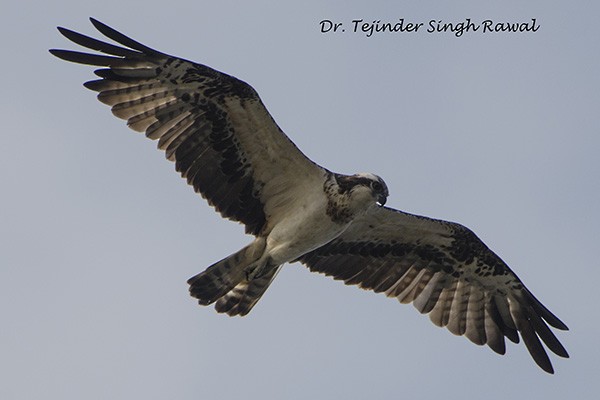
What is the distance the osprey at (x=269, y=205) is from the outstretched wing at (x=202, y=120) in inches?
0.4

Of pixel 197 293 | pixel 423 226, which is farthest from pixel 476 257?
pixel 197 293

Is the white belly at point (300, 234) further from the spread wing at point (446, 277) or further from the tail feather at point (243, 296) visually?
the spread wing at point (446, 277)

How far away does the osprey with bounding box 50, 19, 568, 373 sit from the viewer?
12.4 metres

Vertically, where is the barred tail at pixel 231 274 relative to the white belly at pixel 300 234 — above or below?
Result: below

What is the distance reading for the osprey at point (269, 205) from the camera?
1245 cm

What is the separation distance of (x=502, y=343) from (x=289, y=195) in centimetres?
305

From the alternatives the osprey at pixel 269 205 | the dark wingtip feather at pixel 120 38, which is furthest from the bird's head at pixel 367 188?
the dark wingtip feather at pixel 120 38

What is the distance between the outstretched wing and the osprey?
10 mm

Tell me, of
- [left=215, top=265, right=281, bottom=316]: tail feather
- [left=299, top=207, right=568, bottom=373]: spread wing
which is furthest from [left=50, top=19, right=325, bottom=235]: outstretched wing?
[left=299, top=207, right=568, bottom=373]: spread wing

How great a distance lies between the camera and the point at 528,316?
1400cm

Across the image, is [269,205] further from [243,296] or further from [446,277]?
[446,277]

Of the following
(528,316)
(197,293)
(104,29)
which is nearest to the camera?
(104,29)

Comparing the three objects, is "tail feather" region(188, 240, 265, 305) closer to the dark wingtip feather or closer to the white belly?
the white belly

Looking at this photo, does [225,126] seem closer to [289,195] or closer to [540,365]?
[289,195]
